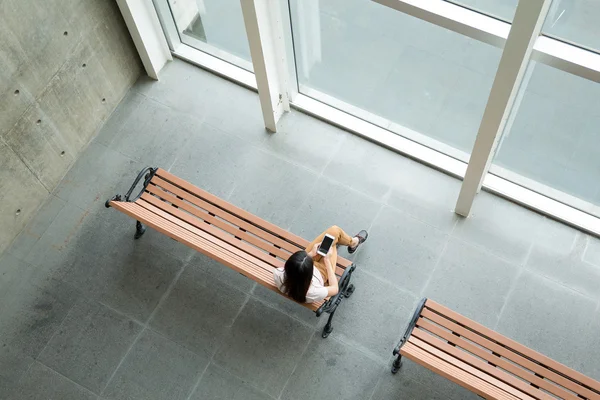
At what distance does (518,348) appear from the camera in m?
5.54

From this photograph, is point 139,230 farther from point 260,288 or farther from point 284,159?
point 284,159

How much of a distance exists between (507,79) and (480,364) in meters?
2.32

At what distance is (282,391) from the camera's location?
5.96 meters

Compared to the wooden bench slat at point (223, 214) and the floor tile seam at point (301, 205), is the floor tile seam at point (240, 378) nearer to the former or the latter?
the wooden bench slat at point (223, 214)

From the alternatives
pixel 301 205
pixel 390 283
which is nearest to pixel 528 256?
pixel 390 283

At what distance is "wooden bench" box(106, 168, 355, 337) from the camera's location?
5.78 metres

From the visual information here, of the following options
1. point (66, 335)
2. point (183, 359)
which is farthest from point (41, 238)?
point (183, 359)

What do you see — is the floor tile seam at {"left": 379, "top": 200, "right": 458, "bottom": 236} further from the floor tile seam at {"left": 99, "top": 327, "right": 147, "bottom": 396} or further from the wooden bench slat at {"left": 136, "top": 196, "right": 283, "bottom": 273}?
the floor tile seam at {"left": 99, "top": 327, "right": 147, "bottom": 396}

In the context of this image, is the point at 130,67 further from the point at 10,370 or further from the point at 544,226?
the point at 544,226

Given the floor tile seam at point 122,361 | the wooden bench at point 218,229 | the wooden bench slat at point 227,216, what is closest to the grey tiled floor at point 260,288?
the floor tile seam at point 122,361

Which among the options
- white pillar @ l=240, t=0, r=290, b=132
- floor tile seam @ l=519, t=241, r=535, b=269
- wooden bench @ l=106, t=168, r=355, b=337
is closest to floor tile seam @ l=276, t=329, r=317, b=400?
wooden bench @ l=106, t=168, r=355, b=337

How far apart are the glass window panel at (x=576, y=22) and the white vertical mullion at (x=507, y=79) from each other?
11cm

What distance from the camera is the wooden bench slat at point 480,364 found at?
5.34 metres

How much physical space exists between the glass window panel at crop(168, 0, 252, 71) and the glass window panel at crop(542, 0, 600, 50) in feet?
10.3
